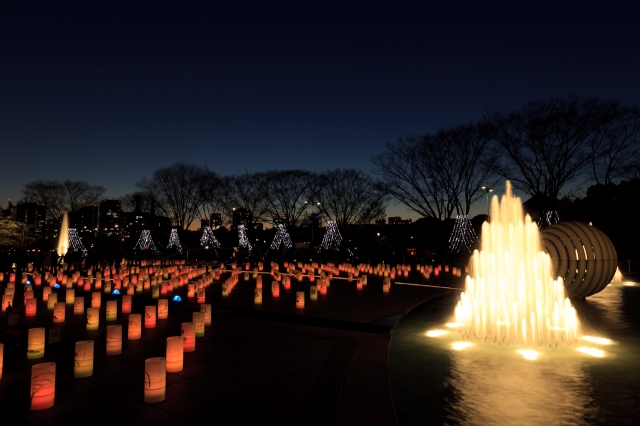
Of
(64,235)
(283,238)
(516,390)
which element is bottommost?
(516,390)

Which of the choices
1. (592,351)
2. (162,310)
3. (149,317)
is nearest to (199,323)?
(149,317)

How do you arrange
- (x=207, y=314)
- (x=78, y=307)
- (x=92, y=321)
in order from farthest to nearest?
(x=78, y=307) → (x=207, y=314) → (x=92, y=321)

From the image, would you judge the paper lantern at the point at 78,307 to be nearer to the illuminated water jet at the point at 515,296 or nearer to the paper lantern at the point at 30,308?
the paper lantern at the point at 30,308

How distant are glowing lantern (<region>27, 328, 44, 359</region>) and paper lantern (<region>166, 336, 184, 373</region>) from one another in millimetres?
2104

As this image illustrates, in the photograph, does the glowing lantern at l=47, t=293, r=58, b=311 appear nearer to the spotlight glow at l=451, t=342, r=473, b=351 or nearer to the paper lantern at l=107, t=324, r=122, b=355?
the paper lantern at l=107, t=324, r=122, b=355

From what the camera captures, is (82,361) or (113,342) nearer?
(82,361)

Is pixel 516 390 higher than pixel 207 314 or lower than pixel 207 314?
lower

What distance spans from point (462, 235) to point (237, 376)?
27639 mm

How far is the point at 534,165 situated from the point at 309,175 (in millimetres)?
19281

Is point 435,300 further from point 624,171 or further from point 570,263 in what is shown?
point 624,171

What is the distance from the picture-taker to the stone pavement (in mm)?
4387

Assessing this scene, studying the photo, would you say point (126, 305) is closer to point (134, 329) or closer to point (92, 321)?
Result: point (92, 321)

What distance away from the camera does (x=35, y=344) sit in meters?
6.29

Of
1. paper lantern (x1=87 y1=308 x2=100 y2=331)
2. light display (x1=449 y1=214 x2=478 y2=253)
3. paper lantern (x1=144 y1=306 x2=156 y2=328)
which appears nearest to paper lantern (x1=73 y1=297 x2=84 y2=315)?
paper lantern (x1=87 y1=308 x2=100 y2=331)
